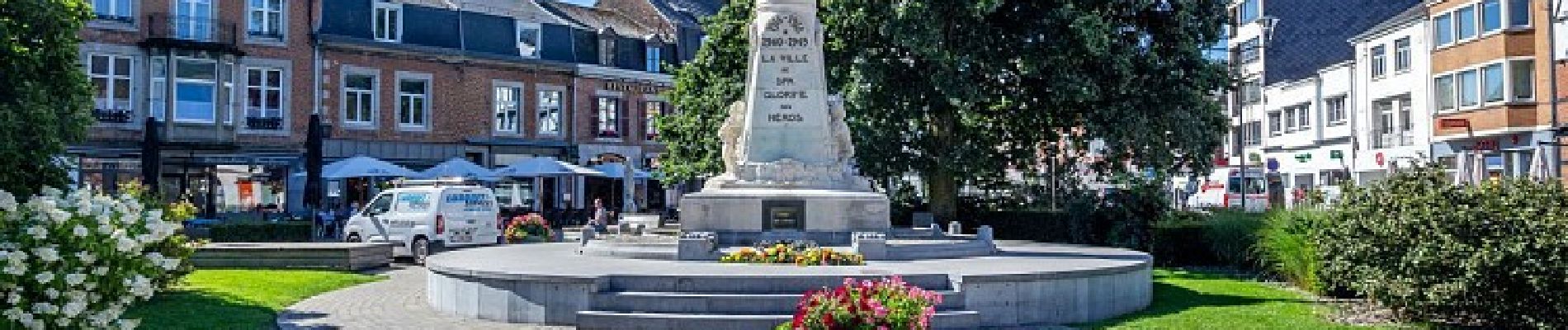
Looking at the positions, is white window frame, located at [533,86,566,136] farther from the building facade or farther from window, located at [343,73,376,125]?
window, located at [343,73,376,125]

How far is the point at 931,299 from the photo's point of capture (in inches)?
412

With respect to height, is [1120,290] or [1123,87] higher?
[1123,87]

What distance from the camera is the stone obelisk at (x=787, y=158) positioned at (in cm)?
1803

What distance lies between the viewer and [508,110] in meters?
46.2

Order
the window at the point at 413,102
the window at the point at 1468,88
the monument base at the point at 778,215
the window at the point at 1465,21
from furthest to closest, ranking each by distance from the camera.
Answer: the window at the point at 413,102 → the window at the point at 1468,88 → the window at the point at 1465,21 → the monument base at the point at 778,215

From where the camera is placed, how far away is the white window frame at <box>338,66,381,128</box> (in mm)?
40594

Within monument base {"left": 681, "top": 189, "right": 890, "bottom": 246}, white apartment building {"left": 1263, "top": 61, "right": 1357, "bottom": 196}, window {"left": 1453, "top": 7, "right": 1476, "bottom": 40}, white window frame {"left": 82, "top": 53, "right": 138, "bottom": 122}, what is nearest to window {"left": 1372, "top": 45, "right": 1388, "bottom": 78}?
white apartment building {"left": 1263, "top": 61, "right": 1357, "bottom": 196}

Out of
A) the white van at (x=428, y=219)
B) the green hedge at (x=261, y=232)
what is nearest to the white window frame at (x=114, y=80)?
the green hedge at (x=261, y=232)

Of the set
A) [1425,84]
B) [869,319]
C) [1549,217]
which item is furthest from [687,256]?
[1425,84]

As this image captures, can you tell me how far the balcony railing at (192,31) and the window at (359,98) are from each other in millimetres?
4076

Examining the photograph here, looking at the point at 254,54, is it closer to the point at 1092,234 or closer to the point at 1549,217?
the point at 1092,234

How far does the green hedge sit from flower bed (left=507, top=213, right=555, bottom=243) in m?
4.77

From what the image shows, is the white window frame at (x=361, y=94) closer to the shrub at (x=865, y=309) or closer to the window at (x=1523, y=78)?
the shrub at (x=865, y=309)

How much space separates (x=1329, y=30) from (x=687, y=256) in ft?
143
